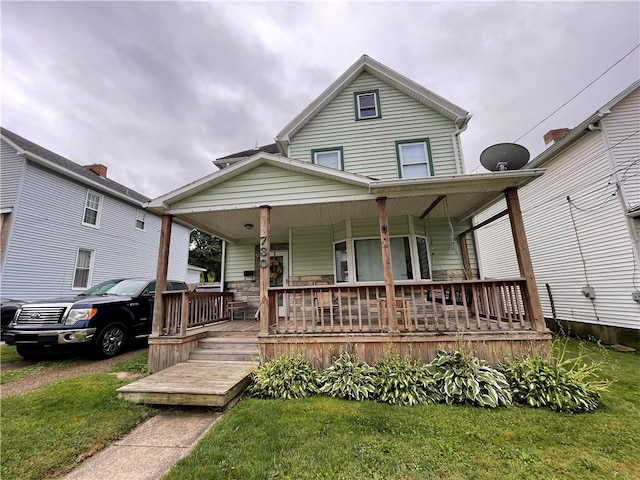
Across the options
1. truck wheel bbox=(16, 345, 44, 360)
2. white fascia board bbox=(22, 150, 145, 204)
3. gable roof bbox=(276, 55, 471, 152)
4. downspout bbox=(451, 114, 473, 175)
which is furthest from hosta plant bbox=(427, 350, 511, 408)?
white fascia board bbox=(22, 150, 145, 204)

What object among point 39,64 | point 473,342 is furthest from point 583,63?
point 39,64

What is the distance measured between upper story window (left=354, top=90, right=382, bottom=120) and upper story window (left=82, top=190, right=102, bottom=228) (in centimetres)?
1192

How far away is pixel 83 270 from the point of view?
437 inches

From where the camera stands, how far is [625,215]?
6652 millimetres

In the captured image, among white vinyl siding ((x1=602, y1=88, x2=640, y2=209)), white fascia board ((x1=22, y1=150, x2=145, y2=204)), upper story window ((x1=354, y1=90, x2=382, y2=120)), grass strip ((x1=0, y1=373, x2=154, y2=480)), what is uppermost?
upper story window ((x1=354, y1=90, x2=382, y2=120))

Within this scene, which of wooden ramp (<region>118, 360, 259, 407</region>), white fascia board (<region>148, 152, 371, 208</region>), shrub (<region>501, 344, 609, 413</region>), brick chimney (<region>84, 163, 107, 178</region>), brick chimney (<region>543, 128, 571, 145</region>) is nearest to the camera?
shrub (<region>501, 344, 609, 413</region>)

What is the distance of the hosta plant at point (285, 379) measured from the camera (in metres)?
4.07

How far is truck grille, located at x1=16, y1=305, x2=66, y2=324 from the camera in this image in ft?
17.8

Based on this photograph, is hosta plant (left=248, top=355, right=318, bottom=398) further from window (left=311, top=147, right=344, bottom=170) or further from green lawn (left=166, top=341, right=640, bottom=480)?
window (left=311, top=147, right=344, bottom=170)

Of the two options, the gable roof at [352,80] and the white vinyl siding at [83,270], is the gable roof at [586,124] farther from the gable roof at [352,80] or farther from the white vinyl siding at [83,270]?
the white vinyl siding at [83,270]

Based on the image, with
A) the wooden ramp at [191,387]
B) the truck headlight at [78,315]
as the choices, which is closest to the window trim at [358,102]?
the wooden ramp at [191,387]

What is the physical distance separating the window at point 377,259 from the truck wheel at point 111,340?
6011 millimetres

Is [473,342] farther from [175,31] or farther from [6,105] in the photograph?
[6,105]

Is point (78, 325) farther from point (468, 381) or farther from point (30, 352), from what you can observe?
point (468, 381)
